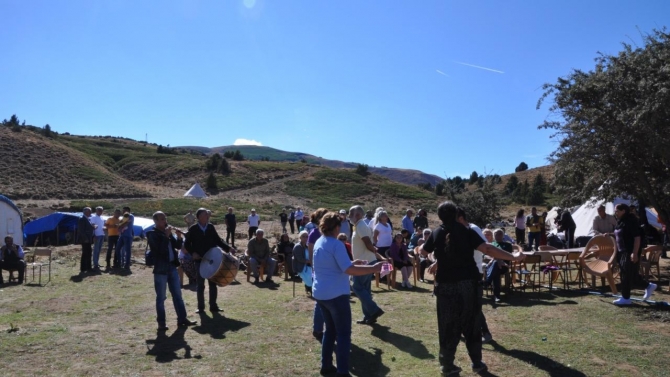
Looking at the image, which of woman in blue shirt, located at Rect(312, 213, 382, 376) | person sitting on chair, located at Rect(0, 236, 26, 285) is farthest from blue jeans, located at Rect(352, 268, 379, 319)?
person sitting on chair, located at Rect(0, 236, 26, 285)

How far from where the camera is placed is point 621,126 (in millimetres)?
10719

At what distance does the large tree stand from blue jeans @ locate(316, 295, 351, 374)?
760 centimetres

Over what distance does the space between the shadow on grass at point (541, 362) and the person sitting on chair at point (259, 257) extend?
734 cm

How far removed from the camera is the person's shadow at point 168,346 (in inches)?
253

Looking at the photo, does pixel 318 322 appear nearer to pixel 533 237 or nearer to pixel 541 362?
pixel 541 362

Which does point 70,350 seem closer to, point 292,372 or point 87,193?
point 292,372

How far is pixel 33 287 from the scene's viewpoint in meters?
12.0

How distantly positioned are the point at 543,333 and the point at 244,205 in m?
43.4

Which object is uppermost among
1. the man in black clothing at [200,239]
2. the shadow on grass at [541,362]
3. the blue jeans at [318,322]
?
the man in black clothing at [200,239]

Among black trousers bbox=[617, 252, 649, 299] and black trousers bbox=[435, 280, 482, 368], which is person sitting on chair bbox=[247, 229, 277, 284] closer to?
black trousers bbox=[617, 252, 649, 299]

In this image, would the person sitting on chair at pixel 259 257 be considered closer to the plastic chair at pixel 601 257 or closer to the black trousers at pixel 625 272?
the plastic chair at pixel 601 257

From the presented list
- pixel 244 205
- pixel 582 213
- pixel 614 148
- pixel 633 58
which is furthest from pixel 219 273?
pixel 244 205

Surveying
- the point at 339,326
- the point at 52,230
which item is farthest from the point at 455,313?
the point at 52,230

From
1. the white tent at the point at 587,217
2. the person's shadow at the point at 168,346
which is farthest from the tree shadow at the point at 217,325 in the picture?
the white tent at the point at 587,217
